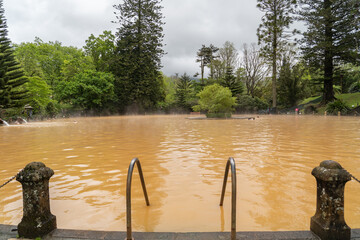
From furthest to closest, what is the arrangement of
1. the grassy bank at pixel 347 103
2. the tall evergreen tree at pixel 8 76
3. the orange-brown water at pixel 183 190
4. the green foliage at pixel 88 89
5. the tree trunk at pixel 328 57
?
1. the green foliage at pixel 88 89
2. the grassy bank at pixel 347 103
3. the tree trunk at pixel 328 57
4. the tall evergreen tree at pixel 8 76
5. the orange-brown water at pixel 183 190

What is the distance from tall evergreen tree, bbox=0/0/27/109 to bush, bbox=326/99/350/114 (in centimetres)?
4135

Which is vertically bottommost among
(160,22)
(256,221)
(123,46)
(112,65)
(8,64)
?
(256,221)

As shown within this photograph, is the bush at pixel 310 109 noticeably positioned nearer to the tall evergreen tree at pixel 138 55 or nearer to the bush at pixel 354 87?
the bush at pixel 354 87

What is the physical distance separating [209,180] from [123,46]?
4924 cm

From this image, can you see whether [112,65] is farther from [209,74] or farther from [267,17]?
[267,17]

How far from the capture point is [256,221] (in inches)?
138

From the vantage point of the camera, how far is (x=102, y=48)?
5275cm

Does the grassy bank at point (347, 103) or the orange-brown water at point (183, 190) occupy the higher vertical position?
the grassy bank at point (347, 103)

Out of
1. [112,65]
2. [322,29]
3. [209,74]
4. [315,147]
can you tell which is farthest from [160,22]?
[315,147]

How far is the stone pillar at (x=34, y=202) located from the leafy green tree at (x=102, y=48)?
52984mm

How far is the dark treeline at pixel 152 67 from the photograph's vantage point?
114ft

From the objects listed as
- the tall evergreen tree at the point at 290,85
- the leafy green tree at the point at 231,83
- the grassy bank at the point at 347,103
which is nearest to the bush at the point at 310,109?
the grassy bank at the point at 347,103

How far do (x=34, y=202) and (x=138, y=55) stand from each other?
4971 cm

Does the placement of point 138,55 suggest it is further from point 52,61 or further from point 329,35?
point 329,35
